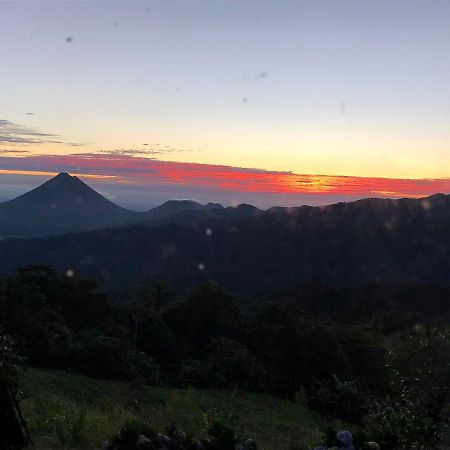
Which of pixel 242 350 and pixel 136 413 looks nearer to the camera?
pixel 136 413

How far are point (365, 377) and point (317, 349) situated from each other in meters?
4.57

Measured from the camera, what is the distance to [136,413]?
43.2 feet

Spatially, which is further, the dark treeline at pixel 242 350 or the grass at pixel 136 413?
the dark treeline at pixel 242 350

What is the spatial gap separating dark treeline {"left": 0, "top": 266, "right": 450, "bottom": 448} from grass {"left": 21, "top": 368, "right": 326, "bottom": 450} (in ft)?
7.01

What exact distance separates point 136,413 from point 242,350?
15.3 m

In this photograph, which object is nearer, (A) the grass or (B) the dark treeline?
(A) the grass

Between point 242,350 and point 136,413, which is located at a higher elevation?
point 136,413

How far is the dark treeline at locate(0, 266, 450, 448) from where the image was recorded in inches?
481

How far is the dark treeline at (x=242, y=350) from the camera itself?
12.2 metres

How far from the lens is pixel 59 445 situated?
8.66 metres

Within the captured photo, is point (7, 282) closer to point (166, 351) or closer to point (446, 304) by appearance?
point (166, 351)

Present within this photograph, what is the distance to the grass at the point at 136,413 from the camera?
30.6 feet

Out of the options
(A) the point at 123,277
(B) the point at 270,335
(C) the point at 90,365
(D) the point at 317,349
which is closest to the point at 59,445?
(C) the point at 90,365

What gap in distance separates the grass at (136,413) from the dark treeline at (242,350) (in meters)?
2.14
